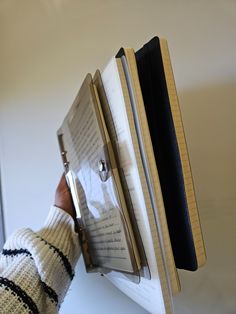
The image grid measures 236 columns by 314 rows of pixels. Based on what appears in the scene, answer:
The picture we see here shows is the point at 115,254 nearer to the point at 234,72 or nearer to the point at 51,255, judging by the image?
the point at 51,255

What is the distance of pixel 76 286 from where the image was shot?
723 mm

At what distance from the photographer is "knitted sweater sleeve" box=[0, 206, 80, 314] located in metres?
0.46

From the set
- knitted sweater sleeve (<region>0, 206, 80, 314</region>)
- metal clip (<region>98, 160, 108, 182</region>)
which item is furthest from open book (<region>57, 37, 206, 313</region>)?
knitted sweater sleeve (<region>0, 206, 80, 314</region>)

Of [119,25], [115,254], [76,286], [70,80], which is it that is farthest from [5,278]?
[119,25]

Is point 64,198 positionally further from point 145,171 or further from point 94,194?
point 145,171

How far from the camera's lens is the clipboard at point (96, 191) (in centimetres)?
44

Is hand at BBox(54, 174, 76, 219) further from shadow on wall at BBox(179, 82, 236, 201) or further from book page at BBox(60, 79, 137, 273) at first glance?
shadow on wall at BBox(179, 82, 236, 201)

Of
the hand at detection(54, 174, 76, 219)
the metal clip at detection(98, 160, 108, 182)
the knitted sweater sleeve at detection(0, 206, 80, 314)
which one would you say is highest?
the metal clip at detection(98, 160, 108, 182)

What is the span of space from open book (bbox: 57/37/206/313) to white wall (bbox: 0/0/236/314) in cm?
22

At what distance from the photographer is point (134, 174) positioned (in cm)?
40

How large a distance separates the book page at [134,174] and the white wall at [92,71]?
0.26m

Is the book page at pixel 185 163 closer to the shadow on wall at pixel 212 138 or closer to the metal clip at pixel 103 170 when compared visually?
the metal clip at pixel 103 170

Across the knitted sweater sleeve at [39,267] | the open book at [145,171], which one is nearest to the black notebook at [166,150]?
the open book at [145,171]

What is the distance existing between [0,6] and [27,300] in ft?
2.19
